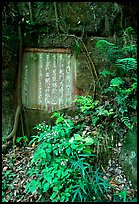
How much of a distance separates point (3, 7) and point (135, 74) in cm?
280

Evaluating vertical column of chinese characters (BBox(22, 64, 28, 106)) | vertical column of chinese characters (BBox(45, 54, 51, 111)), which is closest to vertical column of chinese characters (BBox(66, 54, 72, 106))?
vertical column of chinese characters (BBox(45, 54, 51, 111))

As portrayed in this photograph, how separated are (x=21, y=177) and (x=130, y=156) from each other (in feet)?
5.85

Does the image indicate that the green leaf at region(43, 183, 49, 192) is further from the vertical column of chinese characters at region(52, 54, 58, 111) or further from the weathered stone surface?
the vertical column of chinese characters at region(52, 54, 58, 111)

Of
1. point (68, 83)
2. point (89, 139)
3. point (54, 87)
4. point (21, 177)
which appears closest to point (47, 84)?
point (54, 87)

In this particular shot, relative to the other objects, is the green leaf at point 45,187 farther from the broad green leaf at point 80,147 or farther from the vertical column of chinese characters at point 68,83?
the vertical column of chinese characters at point 68,83

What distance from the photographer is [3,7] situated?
423 cm

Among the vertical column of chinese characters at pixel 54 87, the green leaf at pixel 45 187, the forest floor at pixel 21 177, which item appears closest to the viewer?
the green leaf at pixel 45 187

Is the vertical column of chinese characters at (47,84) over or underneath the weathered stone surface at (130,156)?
over

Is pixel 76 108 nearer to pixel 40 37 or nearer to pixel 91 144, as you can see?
pixel 91 144

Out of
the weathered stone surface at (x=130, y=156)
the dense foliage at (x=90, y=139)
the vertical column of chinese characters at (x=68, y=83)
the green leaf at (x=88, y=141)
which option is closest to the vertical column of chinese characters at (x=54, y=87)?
the vertical column of chinese characters at (x=68, y=83)

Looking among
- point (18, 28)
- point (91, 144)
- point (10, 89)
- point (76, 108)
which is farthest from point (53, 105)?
point (18, 28)

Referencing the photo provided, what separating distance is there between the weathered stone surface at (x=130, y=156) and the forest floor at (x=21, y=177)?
0.27 feet

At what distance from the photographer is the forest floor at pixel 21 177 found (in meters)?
3.25

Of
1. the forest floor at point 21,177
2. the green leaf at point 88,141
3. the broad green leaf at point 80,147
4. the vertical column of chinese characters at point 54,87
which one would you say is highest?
the vertical column of chinese characters at point 54,87
